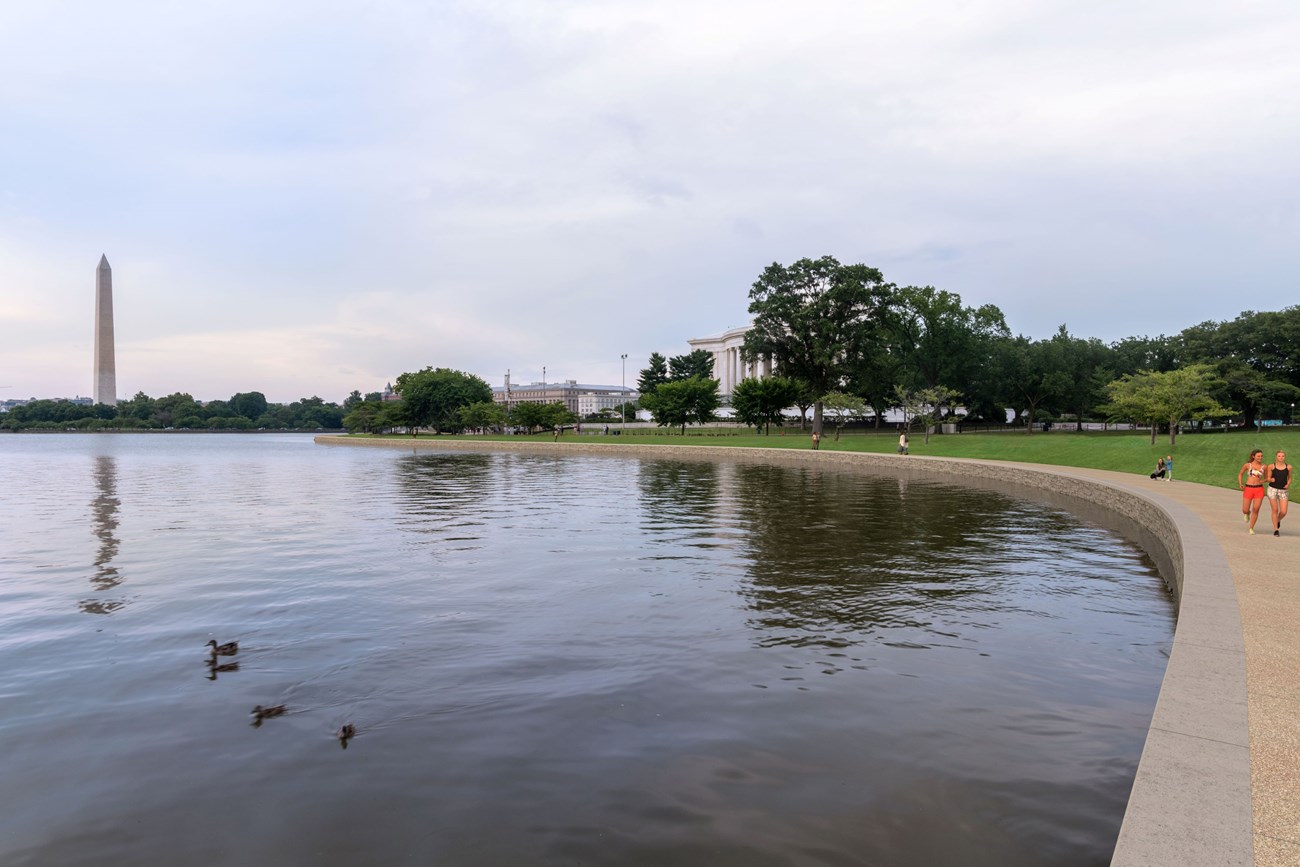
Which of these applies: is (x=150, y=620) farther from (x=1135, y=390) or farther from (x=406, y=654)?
(x=1135, y=390)

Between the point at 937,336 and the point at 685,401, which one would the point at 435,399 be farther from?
the point at 937,336

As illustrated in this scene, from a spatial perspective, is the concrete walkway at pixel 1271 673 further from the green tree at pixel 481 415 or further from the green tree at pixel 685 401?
the green tree at pixel 481 415

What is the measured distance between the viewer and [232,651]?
1113cm

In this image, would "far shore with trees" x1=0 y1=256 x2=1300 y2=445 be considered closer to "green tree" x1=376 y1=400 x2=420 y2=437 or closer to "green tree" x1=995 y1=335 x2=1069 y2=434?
"green tree" x1=995 y1=335 x2=1069 y2=434

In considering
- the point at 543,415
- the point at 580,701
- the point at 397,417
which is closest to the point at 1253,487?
the point at 580,701

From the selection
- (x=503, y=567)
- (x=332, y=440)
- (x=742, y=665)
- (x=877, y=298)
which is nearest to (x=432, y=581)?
(x=503, y=567)

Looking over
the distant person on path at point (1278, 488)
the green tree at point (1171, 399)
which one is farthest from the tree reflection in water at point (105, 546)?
the green tree at point (1171, 399)

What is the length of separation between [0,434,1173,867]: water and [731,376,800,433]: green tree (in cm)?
7115

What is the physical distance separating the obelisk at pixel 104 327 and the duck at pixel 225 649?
152732 mm

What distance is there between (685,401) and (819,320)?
22143mm

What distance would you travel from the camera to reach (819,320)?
82438 mm

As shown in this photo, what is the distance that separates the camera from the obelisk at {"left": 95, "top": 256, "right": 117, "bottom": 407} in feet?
441

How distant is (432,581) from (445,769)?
8727 mm

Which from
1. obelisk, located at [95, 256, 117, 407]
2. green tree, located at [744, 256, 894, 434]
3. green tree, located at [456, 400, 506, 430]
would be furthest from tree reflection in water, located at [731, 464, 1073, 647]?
obelisk, located at [95, 256, 117, 407]
